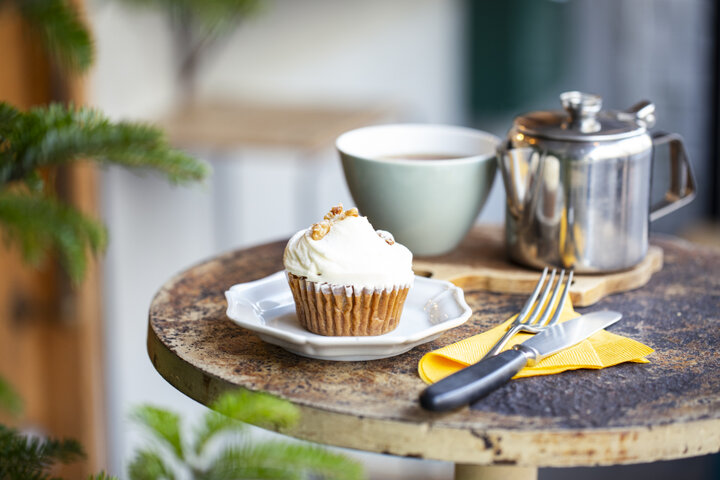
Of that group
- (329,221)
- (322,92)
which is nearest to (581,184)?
(329,221)

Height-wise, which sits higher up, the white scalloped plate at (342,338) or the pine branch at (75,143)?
the pine branch at (75,143)

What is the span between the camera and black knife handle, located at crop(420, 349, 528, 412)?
717 millimetres

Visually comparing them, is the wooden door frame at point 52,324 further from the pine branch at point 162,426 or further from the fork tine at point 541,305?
the pine branch at point 162,426

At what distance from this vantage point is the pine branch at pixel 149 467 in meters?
0.65

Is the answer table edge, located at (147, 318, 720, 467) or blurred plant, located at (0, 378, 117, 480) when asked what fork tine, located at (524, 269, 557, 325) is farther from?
blurred plant, located at (0, 378, 117, 480)

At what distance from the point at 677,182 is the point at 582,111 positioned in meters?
0.23

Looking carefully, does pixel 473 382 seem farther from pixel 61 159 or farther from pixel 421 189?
pixel 61 159

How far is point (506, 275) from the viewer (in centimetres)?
107

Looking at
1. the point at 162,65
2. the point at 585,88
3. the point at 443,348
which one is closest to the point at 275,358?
the point at 443,348

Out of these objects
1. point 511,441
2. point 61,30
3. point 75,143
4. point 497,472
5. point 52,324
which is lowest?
point 52,324

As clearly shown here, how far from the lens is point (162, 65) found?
2707 mm

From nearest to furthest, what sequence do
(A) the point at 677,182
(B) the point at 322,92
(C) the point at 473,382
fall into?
(C) the point at 473,382 → (A) the point at 677,182 → (B) the point at 322,92

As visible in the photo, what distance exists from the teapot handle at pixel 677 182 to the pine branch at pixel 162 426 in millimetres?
732

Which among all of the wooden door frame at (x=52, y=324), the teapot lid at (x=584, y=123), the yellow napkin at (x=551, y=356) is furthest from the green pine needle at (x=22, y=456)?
the wooden door frame at (x=52, y=324)
